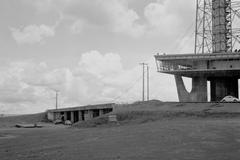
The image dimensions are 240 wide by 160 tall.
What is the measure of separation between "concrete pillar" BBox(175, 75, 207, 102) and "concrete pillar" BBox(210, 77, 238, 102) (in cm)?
726

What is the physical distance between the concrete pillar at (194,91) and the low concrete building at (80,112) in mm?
16189

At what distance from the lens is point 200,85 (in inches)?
3282

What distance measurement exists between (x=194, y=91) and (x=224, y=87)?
1032cm

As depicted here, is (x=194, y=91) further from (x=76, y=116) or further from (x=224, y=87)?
(x=76, y=116)

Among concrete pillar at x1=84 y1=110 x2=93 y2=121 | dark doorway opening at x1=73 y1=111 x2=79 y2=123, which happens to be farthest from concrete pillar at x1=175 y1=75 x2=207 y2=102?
dark doorway opening at x1=73 y1=111 x2=79 y2=123

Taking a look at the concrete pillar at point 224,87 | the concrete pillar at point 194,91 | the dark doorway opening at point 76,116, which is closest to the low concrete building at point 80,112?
the dark doorway opening at point 76,116

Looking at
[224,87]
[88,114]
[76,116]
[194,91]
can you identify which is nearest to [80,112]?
[88,114]

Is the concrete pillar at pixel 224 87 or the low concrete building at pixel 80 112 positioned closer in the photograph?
the low concrete building at pixel 80 112

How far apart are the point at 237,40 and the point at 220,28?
305 inches

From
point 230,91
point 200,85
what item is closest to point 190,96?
point 200,85

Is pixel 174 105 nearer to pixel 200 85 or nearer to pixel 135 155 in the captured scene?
pixel 200 85

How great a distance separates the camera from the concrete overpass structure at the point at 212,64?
77.2 m

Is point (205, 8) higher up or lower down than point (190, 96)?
higher up

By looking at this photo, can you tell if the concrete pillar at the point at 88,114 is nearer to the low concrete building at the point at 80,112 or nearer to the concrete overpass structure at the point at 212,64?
the low concrete building at the point at 80,112
